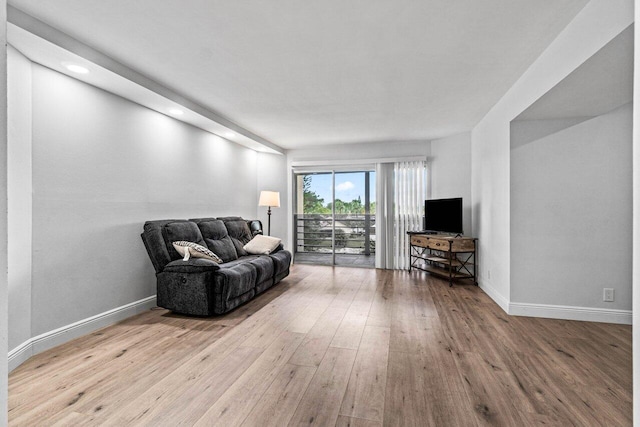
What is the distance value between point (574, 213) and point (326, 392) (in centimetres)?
315

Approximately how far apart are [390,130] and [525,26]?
9.90 feet

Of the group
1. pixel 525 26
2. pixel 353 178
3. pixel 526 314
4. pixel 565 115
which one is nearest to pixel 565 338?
pixel 526 314

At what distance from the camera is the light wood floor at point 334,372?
1772 mm

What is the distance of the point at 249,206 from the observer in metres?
6.27

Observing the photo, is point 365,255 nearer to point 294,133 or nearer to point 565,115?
point 294,133

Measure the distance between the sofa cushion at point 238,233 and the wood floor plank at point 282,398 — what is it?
2.74 metres

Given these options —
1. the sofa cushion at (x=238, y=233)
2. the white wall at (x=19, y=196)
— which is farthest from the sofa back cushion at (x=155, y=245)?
the sofa cushion at (x=238, y=233)

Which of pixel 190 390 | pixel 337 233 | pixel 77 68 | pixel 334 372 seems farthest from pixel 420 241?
pixel 77 68

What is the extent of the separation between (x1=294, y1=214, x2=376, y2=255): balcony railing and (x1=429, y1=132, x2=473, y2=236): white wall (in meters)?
1.40

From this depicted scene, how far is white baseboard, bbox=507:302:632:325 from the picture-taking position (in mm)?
3196

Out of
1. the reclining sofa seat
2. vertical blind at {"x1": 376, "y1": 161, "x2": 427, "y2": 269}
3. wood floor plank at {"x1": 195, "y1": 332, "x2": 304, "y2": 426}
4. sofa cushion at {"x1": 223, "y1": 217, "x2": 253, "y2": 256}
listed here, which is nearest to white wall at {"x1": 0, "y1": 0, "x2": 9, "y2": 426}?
wood floor plank at {"x1": 195, "y1": 332, "x2": 304, "y2": 426}

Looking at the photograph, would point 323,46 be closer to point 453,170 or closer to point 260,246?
point 260,246

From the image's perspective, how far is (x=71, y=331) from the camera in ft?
9.14

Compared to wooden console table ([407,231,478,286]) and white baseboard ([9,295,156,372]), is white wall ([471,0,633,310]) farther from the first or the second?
white baseboard ([9,295,156,372])
